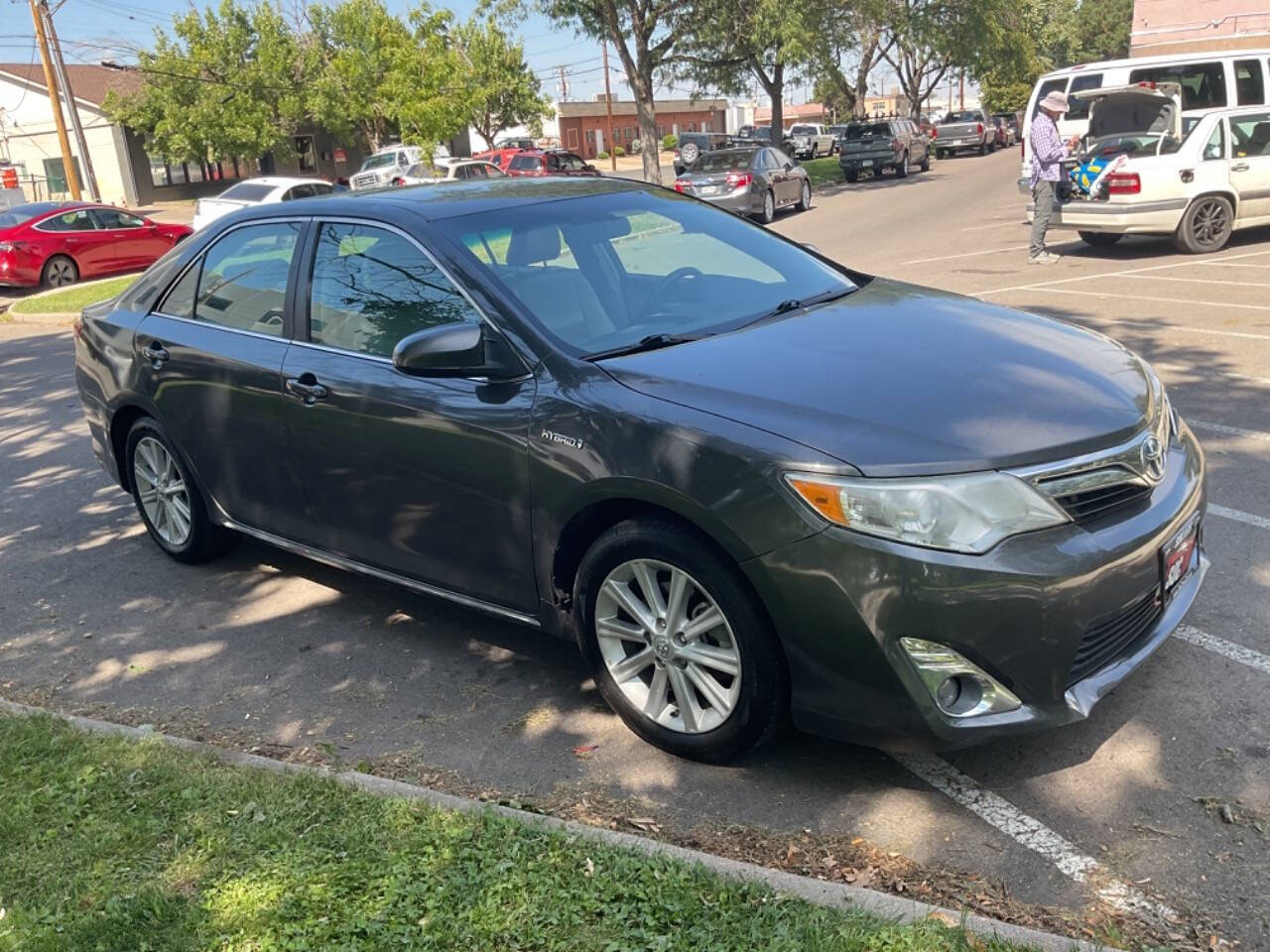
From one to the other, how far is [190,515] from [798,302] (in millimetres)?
3067

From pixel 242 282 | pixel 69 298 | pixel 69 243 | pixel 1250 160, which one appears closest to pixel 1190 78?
pixel 1250 160

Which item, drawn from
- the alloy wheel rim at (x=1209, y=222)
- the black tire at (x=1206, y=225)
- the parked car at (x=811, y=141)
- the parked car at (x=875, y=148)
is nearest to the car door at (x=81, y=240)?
the black tire at (x=1206, y=225)

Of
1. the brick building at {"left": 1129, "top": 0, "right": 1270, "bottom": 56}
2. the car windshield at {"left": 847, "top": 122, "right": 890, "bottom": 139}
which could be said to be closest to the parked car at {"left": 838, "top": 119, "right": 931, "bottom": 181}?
the car windshield at {"left": 847, "top": 122, "right": 890, "bottom": 139}

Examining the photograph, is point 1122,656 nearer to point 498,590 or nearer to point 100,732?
point 498,590

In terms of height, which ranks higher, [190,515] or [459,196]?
[459,196]

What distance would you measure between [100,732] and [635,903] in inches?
83.3

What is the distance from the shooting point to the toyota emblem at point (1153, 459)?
341 cm

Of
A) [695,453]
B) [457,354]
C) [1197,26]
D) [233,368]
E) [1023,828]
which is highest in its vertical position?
[1197,26]

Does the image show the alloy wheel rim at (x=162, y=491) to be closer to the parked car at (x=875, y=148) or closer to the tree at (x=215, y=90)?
the parked car at (x=875, y=148)

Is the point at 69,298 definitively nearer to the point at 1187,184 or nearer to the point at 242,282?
the point at 242,282

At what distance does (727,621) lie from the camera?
131 inches

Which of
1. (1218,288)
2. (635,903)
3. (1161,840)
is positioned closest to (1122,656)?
(1161,840)

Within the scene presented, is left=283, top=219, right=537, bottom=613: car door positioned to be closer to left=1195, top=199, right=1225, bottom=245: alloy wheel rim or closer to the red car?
left=1195, top=199, right=1225, bottom=245: alloy wheel rim

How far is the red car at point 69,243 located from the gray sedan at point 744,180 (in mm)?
10103
